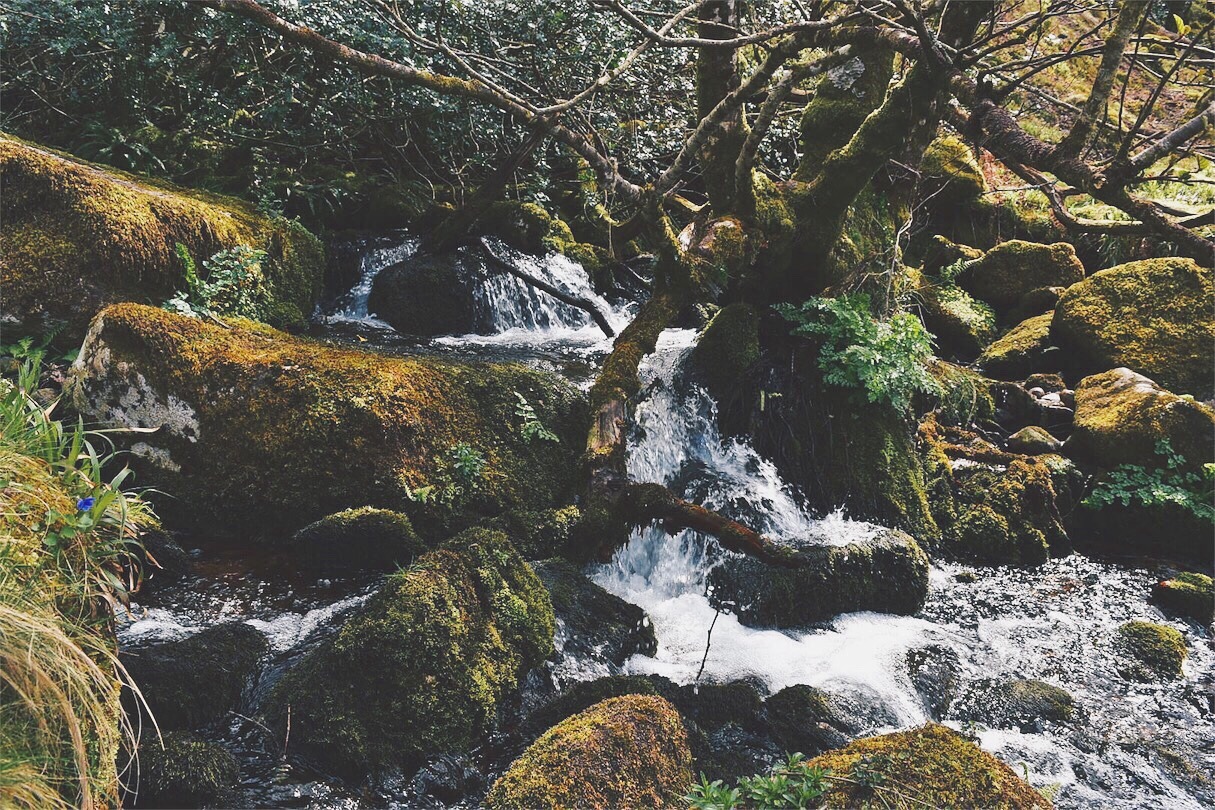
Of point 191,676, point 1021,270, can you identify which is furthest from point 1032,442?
point 191,676

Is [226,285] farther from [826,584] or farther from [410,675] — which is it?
[826,584]

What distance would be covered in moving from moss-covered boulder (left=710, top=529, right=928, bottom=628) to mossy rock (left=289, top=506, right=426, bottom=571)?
2.26m

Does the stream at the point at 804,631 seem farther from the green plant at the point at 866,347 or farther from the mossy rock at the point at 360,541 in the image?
the green plant at the point at 866,347

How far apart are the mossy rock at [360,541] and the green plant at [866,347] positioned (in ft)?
13.2

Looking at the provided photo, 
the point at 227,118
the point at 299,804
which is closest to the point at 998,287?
the point at 227,118

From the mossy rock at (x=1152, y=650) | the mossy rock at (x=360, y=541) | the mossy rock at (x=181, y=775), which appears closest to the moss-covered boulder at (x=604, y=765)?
the mossy rock at (x=181, y=775)

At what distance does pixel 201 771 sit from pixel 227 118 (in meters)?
8.16

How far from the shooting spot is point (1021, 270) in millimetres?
11656

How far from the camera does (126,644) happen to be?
3850 millimetres

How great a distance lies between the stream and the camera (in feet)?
13.6

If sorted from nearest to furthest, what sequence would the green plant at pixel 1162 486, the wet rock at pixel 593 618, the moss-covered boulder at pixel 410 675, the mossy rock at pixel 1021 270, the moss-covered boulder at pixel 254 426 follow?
the moss-covered boulder at pixel 410 675, the wet rock at pixel 593 618, the moss-covered boulder at pixel 254 426, the green plant at pixel 1162 486, the mossy rock at pixel 1021 270

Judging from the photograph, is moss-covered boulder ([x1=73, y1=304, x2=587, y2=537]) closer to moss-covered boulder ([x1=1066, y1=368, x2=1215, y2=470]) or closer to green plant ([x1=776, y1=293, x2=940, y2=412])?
green plant ([x1=776, y1=293, x2=940, y2=412])

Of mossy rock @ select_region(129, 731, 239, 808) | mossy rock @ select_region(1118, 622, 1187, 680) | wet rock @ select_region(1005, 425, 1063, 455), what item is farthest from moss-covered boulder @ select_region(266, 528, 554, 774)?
wet rock @ select_region(1005, 425, 1063, 455)

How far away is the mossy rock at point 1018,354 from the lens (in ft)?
33.0
